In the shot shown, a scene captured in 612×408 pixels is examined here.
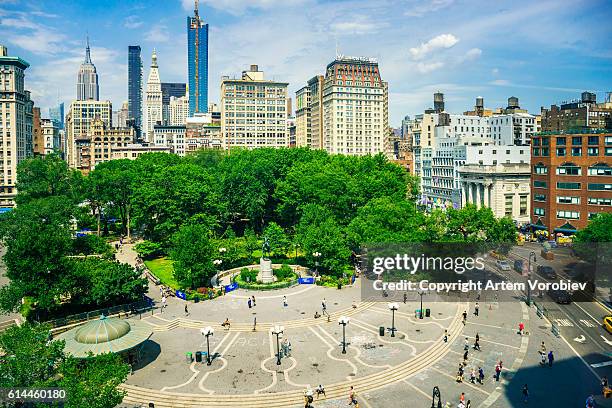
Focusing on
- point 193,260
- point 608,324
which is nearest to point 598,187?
point 608,324

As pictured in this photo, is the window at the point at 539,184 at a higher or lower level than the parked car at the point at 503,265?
higher

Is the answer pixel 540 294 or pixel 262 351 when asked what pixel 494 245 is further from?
pixel 262 351

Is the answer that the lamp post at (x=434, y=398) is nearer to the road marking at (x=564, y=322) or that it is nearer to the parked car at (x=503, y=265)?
the road marking at (x=564, y=322)

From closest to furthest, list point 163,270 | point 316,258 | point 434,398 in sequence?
point 434,398 < point 316,258 < point 163,270

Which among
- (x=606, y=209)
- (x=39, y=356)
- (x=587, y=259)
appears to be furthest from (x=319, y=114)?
(x=39, y=356)

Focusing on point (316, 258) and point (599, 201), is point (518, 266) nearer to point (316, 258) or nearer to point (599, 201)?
point (599, 201)

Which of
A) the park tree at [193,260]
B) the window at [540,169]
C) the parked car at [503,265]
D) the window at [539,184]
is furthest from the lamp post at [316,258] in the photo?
the window at [540,169]
